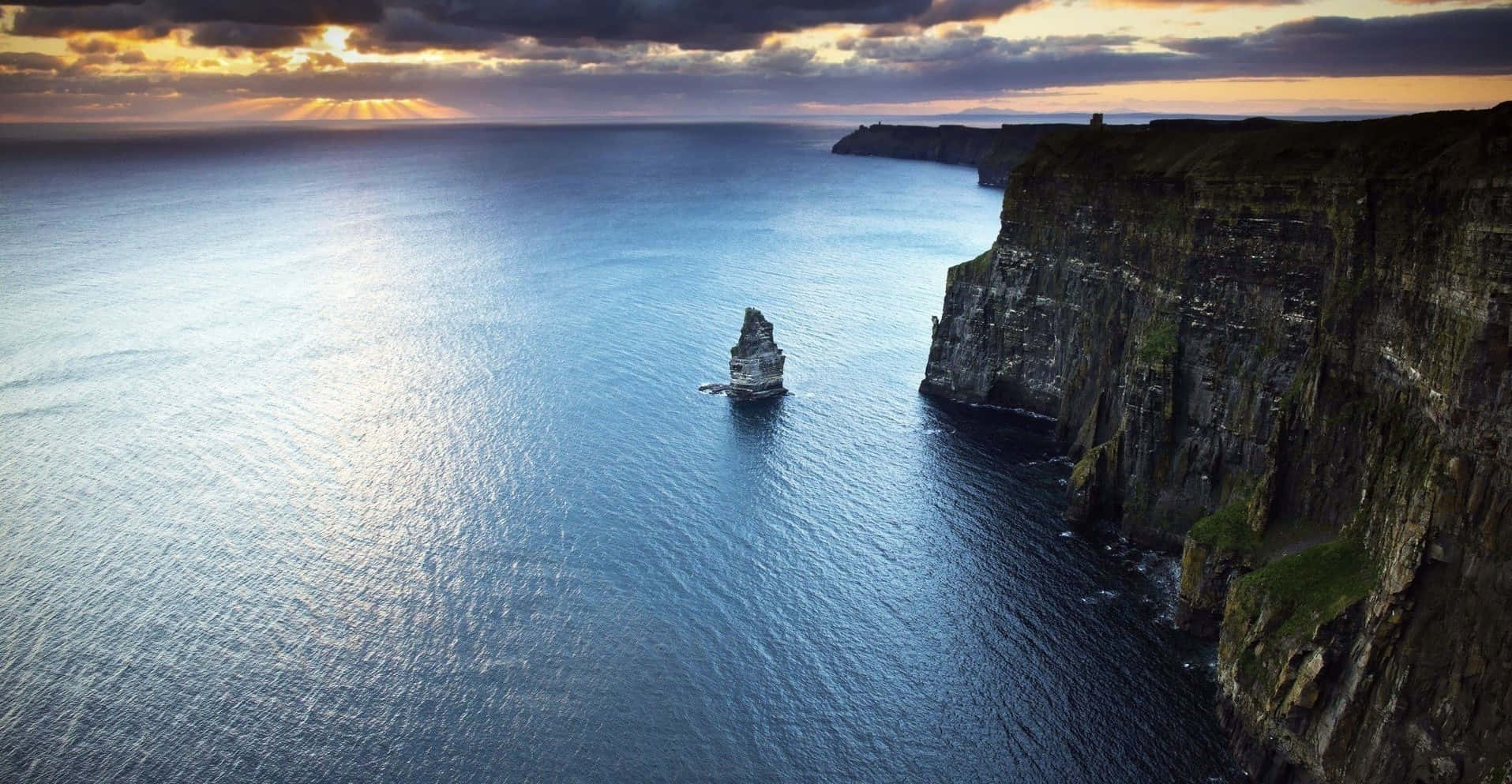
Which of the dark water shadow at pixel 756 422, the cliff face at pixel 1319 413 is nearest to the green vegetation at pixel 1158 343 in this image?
the cliff face at pixel 1319 413

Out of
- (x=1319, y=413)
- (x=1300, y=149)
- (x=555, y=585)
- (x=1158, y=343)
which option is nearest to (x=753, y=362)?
(x=555, y=585)

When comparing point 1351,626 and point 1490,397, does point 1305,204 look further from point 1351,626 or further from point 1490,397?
point 1351,626

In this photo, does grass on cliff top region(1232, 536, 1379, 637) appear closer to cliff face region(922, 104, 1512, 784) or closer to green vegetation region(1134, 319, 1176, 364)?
cliff face region(922, 104, 1512, 784)

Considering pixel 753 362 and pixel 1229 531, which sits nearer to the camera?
pixel 1229 531

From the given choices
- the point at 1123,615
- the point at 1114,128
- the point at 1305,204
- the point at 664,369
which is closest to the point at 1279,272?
the point at 1305,204

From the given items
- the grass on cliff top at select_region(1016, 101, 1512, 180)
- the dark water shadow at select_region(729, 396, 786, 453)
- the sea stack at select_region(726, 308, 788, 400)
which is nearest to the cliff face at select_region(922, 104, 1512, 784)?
the grass on cliff top at select_region(1016, 101, 1512, 180)

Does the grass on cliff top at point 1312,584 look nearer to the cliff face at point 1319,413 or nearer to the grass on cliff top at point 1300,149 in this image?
the cliff face at point 1319,413

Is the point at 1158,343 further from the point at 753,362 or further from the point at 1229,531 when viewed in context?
the point at 753,362
